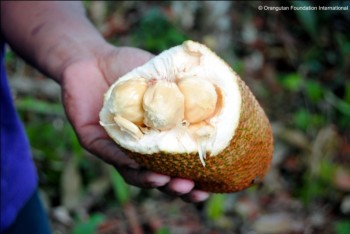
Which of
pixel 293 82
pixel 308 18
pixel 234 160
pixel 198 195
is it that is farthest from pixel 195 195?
pixel 308 18

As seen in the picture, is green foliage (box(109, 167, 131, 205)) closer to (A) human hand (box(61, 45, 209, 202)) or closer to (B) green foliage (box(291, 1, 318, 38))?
(A) human hand (box(61, 45, 209, 202))

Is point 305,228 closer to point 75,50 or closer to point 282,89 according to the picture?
point 282,89

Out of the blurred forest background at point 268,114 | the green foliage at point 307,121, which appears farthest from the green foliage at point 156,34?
the green foliage at point 307,121

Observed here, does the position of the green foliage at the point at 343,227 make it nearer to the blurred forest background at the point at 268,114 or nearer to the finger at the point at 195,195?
the blurred forest background at the point at 268,114

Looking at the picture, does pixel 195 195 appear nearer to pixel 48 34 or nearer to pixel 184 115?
pixel 184 115

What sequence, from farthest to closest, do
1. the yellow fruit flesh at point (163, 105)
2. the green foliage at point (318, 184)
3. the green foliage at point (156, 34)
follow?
the green foliage at point (156, 34) < the green foliage at point (318, 184) < the yellow fruit flesh at point (163, 105)

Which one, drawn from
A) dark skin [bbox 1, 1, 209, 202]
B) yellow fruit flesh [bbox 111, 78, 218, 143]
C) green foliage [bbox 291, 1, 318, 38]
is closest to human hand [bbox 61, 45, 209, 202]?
dark skin [bbox 1, 1, 209, 202]
